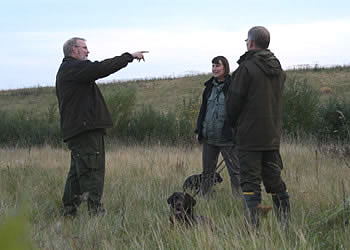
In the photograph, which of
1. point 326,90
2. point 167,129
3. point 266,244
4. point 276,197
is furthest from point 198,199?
point 326,90

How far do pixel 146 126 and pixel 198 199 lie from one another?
421 inches

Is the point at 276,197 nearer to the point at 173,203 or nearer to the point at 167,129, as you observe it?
the point at 173,203

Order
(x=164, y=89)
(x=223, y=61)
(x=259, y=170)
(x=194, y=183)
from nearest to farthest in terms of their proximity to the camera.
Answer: (x=259, y=170)
(x=223, y=61)
(x=194, y=183)
(x=164, y=89)

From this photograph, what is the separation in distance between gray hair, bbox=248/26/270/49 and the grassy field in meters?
1.45

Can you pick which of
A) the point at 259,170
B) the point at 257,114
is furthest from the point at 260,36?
the point at 259,170

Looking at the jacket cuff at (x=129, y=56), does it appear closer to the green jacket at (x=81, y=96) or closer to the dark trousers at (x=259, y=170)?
the green jacket at (x=81, y=96)

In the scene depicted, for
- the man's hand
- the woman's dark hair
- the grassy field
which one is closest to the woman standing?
the woman's dark hair

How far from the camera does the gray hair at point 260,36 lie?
3.83 meters

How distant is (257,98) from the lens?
377 centimetres

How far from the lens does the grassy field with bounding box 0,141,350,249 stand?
2.72 metres

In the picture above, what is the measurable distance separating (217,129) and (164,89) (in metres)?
35.1

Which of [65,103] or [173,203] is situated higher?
[65,103]

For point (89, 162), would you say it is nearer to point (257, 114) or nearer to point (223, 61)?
point (257, 114)

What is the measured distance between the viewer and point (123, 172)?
24.7 feet
